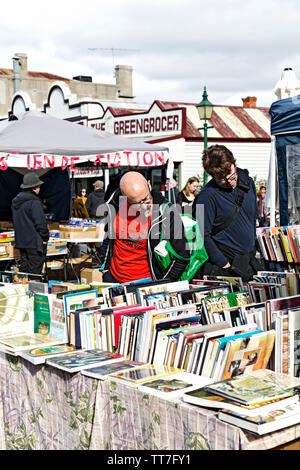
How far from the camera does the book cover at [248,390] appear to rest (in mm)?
1956

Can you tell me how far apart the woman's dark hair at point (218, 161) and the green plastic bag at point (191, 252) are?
388 millimetres

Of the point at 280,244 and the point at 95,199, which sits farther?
the point at 95,199

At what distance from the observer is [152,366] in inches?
97.3

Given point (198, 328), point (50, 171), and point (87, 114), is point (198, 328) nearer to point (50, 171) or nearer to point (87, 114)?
point (50, 171)

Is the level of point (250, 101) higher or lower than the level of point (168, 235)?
higher

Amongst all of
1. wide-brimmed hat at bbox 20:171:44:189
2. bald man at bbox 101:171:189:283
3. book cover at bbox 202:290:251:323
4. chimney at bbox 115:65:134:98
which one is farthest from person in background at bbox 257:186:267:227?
chimney at bbox 115:65:134:98

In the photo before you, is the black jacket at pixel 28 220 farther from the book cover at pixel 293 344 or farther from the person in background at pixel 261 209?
the person in background at pixel 261 209

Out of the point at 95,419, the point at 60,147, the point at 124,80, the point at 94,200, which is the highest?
the point at 124,80

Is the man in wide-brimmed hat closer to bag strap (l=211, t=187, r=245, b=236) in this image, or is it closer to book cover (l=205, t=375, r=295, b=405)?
bag strap (l=211, t=187, r=245, b=236)

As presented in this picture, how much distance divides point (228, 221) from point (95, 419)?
1987 mm

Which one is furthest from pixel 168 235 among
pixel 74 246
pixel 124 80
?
pixel 124 80

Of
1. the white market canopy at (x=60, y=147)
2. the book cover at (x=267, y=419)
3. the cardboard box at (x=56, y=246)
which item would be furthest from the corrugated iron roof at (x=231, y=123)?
the book cover at (x=267, y=419)

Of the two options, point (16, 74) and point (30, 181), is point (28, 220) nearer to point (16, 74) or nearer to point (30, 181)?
point (30, 181)

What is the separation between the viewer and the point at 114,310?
9.20 ft
